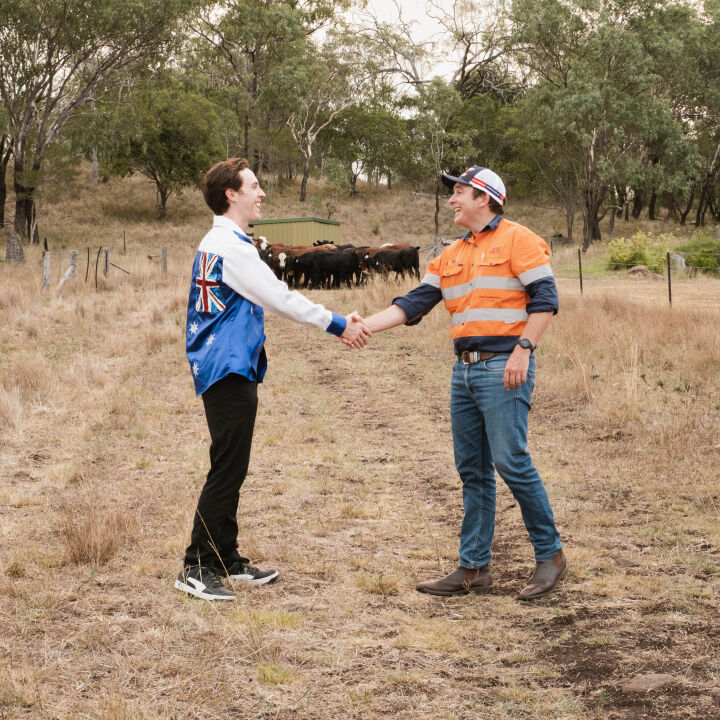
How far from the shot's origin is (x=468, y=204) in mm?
4199

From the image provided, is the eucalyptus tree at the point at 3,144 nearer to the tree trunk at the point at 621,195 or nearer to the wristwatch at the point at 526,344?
the wristwatch at the point at 526,344

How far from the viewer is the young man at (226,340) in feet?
13.2

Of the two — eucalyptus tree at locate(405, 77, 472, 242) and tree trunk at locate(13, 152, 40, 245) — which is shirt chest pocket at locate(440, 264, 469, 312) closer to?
tree trunk at locate(13, 152, 40, 245)

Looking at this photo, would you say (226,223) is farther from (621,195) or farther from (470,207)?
(621,195)

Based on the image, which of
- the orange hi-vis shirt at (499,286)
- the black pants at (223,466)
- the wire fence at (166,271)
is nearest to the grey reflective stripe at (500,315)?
the orange hi-vis shirt at (499,286)

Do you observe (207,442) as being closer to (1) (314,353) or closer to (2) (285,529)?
(2) (285,529)

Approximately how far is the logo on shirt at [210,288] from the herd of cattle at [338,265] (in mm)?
20509

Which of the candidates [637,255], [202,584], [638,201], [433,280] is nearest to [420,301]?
[433,280]

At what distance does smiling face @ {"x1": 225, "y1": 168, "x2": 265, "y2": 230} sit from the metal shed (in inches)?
1226

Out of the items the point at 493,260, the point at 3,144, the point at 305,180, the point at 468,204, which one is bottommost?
the point at 493,260

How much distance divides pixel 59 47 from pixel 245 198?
30.3m

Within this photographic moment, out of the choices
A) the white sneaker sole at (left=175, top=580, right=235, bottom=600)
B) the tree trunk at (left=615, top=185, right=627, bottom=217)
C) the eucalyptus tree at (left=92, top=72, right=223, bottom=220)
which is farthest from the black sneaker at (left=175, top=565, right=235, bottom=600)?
the tree trunk at (left=615, top=185, right=627, bottom=217)

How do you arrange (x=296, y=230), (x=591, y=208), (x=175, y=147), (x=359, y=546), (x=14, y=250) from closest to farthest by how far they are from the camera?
(x=359, y=546) < (x=14, y=250) < (x=296, y=230) < (x=591, y=208) < (x=175, y=147)

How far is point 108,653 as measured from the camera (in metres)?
3.45
